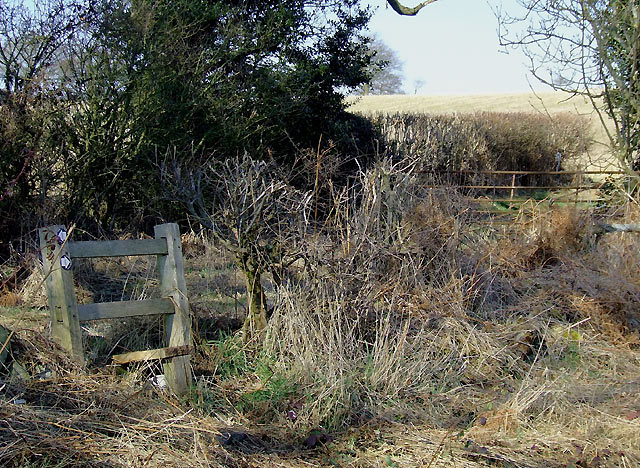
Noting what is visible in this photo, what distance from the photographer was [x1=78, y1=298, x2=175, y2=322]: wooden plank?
17.2 ft

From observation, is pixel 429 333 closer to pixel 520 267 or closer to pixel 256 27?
pixel 520 267

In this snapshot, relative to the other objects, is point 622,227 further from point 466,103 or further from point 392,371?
point 466,103

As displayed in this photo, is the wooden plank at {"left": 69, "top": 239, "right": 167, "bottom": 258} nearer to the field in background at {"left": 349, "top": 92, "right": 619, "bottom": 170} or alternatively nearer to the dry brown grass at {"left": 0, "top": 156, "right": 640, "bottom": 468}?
the dry brown grass at {"left": 0, "top": 156, "right": 640, "bottom": 468}

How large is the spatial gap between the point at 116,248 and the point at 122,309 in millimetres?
504

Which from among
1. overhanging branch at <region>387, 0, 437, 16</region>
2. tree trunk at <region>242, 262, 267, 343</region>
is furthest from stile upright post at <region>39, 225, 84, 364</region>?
overhanging branch at <region>387, 0, 437, 16</region>

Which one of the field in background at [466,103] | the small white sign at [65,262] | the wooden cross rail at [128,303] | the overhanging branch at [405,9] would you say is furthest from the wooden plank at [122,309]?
the field in background at [466,103]

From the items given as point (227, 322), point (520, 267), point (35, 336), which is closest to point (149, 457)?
point (35, 336)

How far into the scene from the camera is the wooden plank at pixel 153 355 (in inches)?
208

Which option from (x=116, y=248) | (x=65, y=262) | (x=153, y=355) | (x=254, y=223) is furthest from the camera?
(x=254, y=223)

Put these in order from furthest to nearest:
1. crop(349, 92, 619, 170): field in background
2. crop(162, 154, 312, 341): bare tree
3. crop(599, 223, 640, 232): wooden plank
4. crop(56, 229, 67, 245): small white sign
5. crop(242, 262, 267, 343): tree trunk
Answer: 1. crop(349, 92, 619, 170): field in background
2. crop(599, 223, 640, 232): wooden plank
3. crop(242, 262, 267, 343): tree trunk
4. crop(162, 154, 312, 341): bare tree
5. crop(56, 229, 67, 245): small white sign

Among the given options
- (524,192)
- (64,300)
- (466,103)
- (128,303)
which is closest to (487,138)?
(524,192)

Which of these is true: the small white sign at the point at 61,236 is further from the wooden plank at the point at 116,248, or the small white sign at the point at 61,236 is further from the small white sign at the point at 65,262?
the wooden plank at the point at 116,248

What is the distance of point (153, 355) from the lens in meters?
5.30

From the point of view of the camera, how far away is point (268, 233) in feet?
20.4
